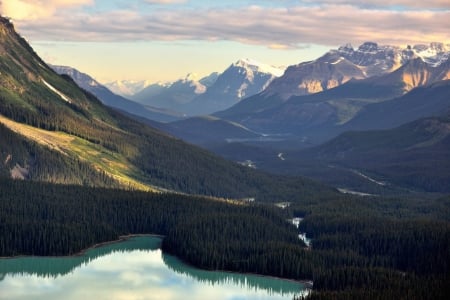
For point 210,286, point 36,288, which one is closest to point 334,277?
point 210,286

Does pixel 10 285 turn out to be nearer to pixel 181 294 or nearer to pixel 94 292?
pixel 94 292

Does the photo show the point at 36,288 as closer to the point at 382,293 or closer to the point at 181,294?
the point at 181,294

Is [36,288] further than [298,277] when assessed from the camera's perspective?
No

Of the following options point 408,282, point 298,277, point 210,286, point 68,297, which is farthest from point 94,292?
point 408,282

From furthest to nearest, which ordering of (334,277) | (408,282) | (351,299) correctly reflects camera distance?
(334,277) → (408,282) → (351,299)

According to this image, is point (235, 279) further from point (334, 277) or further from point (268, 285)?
point (334, 277)

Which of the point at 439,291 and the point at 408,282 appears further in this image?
the point at 408,282

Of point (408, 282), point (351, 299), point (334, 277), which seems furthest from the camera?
point (334, 277)
